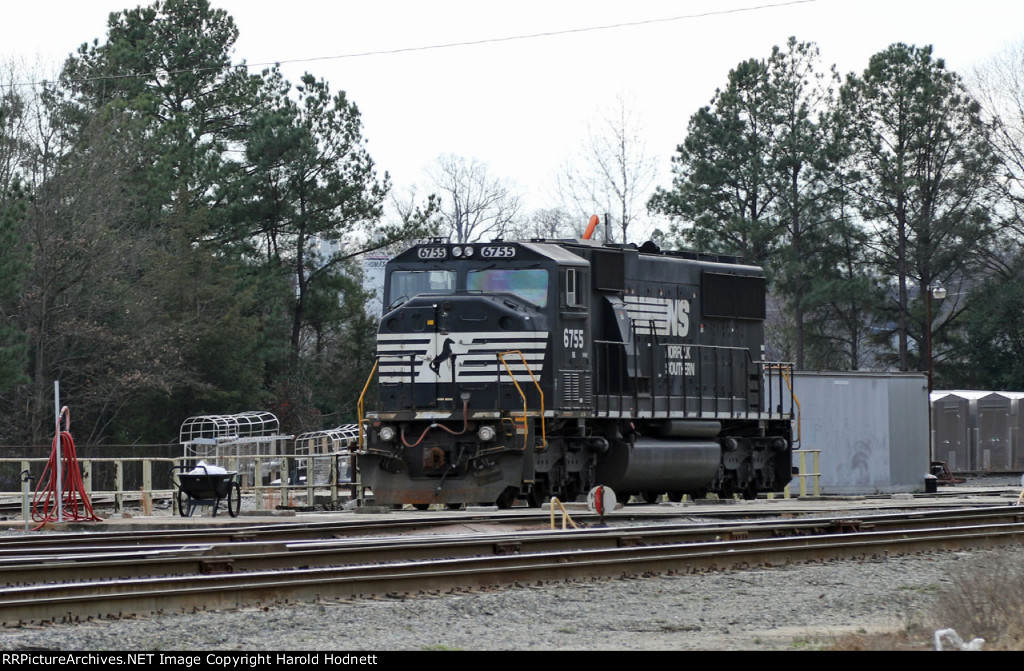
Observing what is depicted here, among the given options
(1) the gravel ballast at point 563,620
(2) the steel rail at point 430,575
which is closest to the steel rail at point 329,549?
(2) the steel rail at point 430,575

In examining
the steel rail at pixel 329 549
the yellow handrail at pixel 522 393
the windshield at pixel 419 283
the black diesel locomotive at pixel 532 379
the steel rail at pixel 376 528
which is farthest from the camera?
the windshield at pixel 419 283

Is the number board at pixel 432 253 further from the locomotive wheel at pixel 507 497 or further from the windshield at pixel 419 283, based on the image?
the locomotive wheel at pixel 507 497

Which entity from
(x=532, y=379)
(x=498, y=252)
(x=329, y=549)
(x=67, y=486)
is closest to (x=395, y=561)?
(x=329, y=549)

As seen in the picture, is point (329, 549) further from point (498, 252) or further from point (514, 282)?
point (498, 252)

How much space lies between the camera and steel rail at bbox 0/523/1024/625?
978 cm

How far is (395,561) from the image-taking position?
13133 millimetres

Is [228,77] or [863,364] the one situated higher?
[228,77]

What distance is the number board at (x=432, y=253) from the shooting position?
65.5ft

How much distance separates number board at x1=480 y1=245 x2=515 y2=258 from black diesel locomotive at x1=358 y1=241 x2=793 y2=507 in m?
0.02
